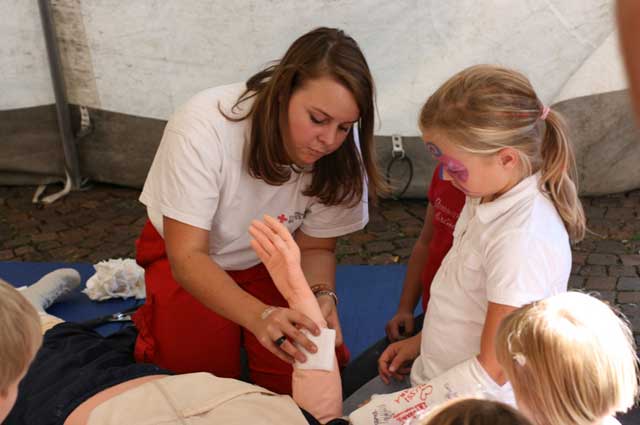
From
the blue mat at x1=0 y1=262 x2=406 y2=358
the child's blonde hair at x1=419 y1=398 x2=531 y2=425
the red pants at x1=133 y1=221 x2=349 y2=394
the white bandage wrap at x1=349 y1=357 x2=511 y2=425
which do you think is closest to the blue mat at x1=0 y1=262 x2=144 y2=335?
the blue mat at x1=0 y1=262 x2=406 y2=358

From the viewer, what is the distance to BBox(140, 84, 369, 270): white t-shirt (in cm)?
229

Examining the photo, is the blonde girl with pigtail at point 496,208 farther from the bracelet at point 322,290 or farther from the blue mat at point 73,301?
the blue mat at point 73,301

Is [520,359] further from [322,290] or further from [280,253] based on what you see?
[322,290]

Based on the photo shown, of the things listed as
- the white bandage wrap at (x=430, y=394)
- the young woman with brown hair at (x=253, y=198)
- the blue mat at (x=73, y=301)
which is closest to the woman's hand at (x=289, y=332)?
the young woman with brown hair at (x=253, y=198)

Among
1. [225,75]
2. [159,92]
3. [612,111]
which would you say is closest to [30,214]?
[159,92]

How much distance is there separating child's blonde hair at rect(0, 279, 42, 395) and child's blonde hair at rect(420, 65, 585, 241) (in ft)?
3.23

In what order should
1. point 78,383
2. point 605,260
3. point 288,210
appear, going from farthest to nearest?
point 605,260
point 288,210
point 78,383

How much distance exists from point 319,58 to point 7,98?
2788 mm

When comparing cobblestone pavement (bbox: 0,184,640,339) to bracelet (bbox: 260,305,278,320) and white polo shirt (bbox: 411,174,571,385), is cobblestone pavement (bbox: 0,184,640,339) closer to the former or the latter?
white polo shirt (bbox: 411,174,571,385)

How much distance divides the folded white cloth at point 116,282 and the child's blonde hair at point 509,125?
1704 millimetres

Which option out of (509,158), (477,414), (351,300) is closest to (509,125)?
(509,158)

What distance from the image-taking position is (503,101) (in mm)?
1816

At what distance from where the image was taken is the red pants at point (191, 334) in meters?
2.67

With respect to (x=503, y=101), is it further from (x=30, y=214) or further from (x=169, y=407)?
(x=30, y=214)
